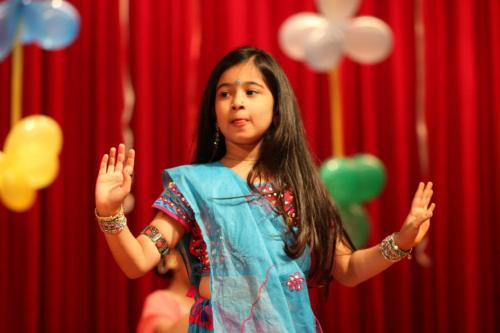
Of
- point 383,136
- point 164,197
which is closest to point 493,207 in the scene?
point 383,136

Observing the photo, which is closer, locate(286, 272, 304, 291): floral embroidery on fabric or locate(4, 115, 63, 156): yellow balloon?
A: locate(286, 272, 304, 291): floral embroidery on fabric

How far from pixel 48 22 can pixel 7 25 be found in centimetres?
12

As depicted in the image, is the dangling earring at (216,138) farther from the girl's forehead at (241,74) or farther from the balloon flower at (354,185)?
the balloon flower at (354,185)

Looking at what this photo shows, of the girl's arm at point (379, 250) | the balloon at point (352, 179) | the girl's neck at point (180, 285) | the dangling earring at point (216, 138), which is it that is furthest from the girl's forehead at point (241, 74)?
the girl's neck at point (180, 285)

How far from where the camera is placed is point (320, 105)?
2.96 metres

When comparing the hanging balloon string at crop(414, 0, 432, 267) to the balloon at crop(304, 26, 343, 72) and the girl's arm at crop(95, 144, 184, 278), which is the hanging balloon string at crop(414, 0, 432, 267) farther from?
the girl's arm at crop(95, 144, 184, 278)

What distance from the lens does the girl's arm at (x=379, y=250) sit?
1415 mm

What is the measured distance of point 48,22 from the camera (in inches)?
72.4

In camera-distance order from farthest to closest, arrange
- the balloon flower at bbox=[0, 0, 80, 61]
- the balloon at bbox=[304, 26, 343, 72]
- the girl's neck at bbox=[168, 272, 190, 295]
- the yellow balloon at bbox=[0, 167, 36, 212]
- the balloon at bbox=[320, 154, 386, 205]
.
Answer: the girl's neck at bbox=[168, 272, 190, 295] < the balloon at bbox=[304, 26, 343, 72] < the balloon at bbox=[320, 154, 386, 205] < the balloon flower at bbox=[0, 0, 80, 61] < the yellow balloon at bbox=[0, 167, 36, 212]

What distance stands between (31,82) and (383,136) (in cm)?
163

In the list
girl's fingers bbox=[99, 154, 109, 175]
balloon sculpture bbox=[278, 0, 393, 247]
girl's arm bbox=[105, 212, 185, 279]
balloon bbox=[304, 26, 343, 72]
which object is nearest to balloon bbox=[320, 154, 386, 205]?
balloon sculpture bbox=[278, 0, 393, 247]

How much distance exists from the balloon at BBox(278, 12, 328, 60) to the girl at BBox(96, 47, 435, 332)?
701 mm

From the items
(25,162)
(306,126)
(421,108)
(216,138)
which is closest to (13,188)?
(25,162)

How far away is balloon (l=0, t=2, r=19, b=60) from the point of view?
173 centimetres
